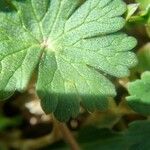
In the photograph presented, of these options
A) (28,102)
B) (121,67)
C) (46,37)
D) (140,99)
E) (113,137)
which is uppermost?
(46,37)

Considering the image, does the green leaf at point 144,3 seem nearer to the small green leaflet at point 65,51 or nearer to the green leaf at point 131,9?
the green leaf at point 131,9

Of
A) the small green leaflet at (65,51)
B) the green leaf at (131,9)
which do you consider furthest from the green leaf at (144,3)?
the small green leaflet at (65,51)

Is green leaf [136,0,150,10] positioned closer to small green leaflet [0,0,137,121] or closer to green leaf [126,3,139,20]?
green leaf [126,3,139,20]

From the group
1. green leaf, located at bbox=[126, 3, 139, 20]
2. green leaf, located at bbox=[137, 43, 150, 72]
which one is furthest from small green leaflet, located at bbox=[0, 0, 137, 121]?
green leaf, located at bbox=[137, 43, 150, 72]

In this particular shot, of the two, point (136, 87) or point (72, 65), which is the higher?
point (72, 65)

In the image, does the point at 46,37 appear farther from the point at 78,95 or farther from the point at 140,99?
the point at 140,99

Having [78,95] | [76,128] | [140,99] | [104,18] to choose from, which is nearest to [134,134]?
[140,99]
